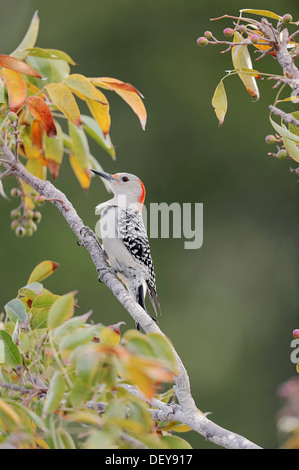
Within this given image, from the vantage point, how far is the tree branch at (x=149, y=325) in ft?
4.94

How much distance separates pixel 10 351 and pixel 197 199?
7005mm

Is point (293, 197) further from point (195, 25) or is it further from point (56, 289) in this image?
point (56, 289)

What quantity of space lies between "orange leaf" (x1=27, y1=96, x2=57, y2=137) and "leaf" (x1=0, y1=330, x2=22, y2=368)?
0.80 m

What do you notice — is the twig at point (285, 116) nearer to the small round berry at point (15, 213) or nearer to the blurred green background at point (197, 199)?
the small round berry at point (15, 213)

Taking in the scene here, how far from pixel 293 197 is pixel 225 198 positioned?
97cm

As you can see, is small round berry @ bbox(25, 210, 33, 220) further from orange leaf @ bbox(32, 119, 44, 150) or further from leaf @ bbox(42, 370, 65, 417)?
leaf @ bbox(42, 370, 65, 417)

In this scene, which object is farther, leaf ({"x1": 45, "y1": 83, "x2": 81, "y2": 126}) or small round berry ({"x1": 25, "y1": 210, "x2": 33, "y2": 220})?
small round berry ({"x1": 25, "y1": 210, "x2": 33, "y2": 220})

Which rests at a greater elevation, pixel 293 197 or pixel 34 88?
pixel 34 88

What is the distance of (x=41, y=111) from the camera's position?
2141 mm

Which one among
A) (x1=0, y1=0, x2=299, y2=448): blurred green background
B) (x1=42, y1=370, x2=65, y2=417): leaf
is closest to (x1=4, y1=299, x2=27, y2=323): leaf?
(x1=42, y1=370, x2=65, y2=417): leaf

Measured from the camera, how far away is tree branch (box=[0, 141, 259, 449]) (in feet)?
4.94

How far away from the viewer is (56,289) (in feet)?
24.9
